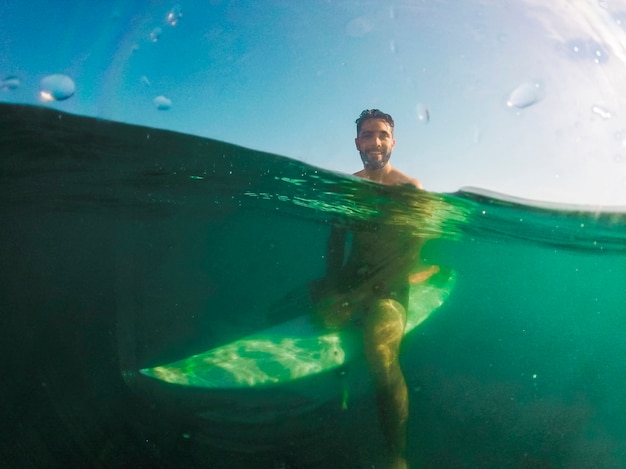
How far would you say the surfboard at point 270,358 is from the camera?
6.46 meters

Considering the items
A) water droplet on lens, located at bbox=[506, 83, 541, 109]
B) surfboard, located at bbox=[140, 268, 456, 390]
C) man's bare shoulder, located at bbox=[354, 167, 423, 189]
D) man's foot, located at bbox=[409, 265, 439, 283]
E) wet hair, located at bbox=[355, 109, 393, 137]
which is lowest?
surfboard, located at bbox=[140, 268, 456, 390]

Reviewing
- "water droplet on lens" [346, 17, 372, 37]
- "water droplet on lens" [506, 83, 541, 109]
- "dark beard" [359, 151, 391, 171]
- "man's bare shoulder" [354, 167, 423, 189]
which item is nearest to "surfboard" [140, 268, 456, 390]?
"man's bare shoulder" [354, 167, 423, 189]

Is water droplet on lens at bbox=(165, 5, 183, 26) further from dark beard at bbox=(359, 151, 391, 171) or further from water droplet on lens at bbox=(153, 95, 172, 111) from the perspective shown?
dark beard at bbox=(359, 151, 391, 171)

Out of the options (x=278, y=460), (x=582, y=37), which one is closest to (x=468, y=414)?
(x=278, y=460)

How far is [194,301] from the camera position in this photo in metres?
10.5

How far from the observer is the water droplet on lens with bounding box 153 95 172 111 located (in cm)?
413

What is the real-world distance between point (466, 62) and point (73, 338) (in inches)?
403

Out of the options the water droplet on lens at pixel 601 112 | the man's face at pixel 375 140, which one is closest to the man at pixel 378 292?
the man's face at pixel 375 140

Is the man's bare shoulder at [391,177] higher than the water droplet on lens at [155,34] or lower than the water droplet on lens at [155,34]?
lower

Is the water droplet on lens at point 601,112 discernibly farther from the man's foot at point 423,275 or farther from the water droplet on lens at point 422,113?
the man's foot at point 423,275

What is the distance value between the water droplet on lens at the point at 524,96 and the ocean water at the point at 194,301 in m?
3.07

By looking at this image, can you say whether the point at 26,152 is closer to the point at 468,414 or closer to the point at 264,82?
the point at 264,82

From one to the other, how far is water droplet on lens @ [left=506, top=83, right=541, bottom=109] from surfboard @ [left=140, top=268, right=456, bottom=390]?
501cm

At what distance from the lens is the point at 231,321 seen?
9836 millimetres
